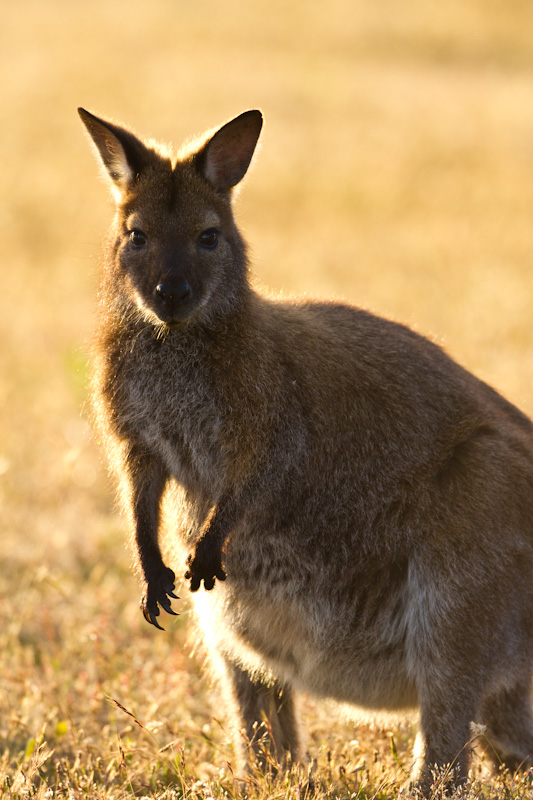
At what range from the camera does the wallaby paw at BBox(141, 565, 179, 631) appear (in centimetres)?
364

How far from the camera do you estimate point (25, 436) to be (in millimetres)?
7289

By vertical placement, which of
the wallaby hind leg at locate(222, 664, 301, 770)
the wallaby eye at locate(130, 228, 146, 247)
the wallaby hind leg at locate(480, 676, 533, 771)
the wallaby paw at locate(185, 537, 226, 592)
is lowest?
the wallaby hind leg at locate(222, 664, 301, 770)

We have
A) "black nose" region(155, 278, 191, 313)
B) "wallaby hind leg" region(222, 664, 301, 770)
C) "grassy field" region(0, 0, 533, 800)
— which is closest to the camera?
"black nose" region(155, 278, 191, 313)

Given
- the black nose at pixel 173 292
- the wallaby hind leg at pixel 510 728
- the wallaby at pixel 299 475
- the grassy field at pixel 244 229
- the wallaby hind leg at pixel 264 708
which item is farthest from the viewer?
the grassy field at pixel 244 229

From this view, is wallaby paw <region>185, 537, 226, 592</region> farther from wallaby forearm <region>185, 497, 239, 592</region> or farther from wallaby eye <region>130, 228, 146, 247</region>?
wallaby eye <region>130, 228, 146, 247</region>

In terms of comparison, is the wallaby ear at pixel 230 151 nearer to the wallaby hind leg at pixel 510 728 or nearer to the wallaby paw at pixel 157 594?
the wallaby paw at pixel 157 594

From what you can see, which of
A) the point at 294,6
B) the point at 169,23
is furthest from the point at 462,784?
the point at 294,6

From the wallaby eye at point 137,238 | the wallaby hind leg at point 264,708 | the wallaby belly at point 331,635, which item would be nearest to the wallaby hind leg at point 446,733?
the wallaby belly at point 331,635

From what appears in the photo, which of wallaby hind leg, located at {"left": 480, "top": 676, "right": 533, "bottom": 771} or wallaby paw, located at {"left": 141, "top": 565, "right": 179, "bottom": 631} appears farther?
wallaby hind leg, located at {"left": 480, "top": 676, "right": 533, "bottom": 771}

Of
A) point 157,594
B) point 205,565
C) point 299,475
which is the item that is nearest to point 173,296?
point 299,475

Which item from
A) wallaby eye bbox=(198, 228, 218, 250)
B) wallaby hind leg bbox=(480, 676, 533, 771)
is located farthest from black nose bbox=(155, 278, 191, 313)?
wallaby hind leg bbox=(480, 676, 533, 771)

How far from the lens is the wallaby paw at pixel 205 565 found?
137 inches

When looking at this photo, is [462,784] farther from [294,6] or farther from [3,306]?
[294,6]

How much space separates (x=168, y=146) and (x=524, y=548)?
6.86ft
